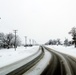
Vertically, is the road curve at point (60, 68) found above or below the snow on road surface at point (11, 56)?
below

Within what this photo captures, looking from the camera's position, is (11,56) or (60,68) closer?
(60,68)

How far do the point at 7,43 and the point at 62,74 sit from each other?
103291mm

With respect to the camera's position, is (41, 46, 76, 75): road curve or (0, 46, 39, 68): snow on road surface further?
(0, 46, 39, 68): snow on road surface

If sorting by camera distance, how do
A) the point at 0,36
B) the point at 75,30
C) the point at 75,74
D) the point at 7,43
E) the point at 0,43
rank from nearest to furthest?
the point at 75,74, the point at 75,30, the point at 0,43, the point at 0,36, the point at 7,43

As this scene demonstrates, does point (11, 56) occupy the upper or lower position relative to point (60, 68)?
upper

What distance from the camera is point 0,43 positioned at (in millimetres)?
95312

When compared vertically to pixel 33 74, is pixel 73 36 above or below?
above

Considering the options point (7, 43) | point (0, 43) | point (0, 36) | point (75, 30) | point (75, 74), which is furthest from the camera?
point (7, 43)

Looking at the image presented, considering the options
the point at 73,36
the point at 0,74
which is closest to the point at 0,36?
the point at 73,36

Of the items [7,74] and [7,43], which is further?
[7,43]

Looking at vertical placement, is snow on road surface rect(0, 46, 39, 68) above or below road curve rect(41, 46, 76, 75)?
above

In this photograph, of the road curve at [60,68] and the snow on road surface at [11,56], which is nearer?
the road curve at [60,68]

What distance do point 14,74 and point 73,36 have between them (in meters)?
73.5

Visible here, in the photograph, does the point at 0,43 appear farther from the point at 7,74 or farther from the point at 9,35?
the point at 7,74
